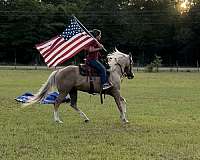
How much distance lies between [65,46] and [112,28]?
252 ft

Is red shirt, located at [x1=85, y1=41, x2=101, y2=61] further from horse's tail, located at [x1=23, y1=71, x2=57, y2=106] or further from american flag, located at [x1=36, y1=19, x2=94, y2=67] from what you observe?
horse's tail, located at [x1=23, y1=71, x2=57, y2=106]

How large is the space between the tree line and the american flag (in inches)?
2717

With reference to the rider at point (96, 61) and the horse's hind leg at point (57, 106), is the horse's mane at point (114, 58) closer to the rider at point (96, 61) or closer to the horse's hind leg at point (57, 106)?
the rider at point (96, 61)

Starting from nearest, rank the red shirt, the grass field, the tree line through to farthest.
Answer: the grass field < the red shirt < the tree line

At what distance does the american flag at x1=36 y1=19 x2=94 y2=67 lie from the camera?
587 inches

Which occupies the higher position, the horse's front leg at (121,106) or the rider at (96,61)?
the rider at (96,61)

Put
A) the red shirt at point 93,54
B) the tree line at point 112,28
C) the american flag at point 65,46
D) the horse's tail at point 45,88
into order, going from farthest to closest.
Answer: the tree line at point 112,28 < the american flag at point 65,46 < the horse's tail at point 45,88 < the red shirt at point 93,54

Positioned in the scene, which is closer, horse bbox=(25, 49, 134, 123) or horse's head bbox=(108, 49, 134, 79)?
horse bbox=(25, 49, 134, 123)

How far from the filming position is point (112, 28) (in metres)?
91.5

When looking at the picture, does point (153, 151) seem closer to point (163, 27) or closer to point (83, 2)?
point (163, 27)

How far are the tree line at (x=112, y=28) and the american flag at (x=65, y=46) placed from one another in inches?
2717

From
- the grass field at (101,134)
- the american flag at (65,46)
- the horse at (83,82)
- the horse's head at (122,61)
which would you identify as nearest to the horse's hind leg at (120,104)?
the horse at (83,82)

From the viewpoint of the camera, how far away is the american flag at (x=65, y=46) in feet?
48.9

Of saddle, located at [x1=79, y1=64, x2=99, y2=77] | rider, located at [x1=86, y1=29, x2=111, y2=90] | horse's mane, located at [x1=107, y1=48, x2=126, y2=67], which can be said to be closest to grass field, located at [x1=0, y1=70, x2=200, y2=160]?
rider, located at [x1=86, y1=29, x2=111, y2=90]
